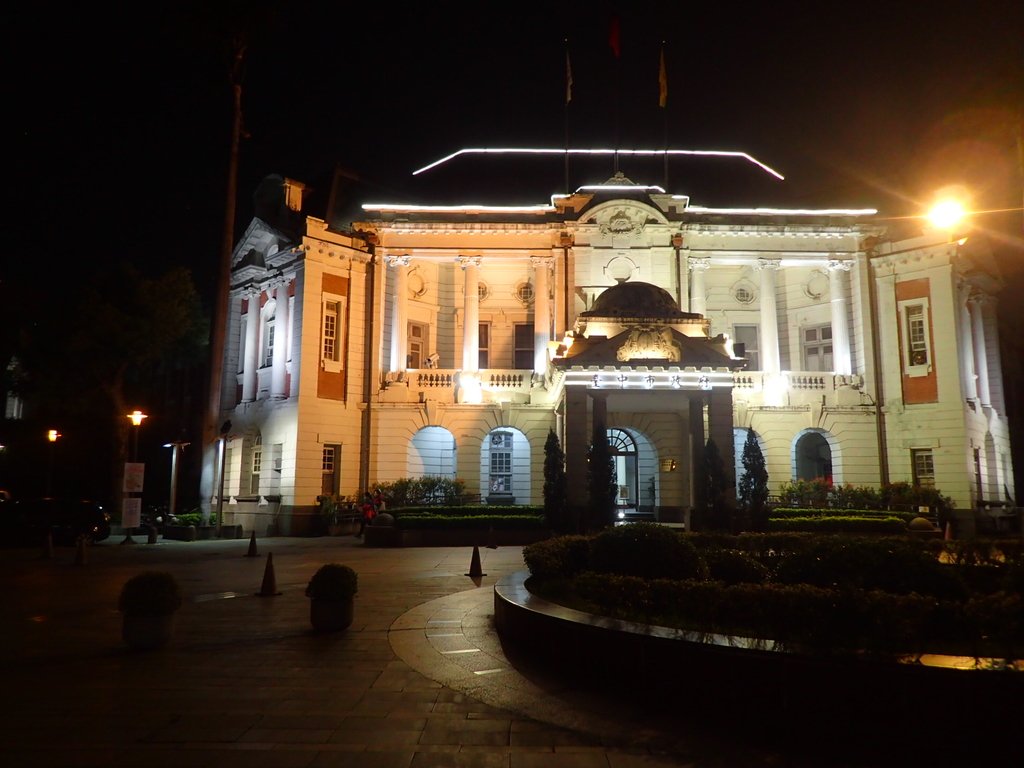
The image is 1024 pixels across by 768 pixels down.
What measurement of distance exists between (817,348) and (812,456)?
16.4 ft

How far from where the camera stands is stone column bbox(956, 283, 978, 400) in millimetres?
31141

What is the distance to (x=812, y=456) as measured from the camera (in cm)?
3525

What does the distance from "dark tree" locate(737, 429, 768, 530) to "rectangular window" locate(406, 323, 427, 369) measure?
17.4m

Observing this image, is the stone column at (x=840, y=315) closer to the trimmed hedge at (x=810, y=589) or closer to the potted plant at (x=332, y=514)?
the trimmed hedge at (x=810, y=589)

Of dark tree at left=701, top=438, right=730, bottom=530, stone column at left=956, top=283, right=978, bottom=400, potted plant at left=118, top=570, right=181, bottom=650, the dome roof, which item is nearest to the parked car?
the dome roof

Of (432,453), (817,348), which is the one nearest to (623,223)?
(817,348)

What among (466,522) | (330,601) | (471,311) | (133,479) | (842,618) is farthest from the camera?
(471,311)

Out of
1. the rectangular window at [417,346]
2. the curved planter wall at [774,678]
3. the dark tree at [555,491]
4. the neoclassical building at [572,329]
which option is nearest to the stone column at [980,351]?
the neoclassical building at [572,329]

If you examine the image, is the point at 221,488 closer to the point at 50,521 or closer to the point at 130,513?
the point at 130,513

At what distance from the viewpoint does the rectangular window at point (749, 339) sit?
1368 inches

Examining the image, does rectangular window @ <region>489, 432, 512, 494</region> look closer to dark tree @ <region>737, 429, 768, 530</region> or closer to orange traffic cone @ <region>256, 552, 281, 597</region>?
dark tree @ <region>737, 429, 768, 530</region>

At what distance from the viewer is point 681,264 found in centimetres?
3312

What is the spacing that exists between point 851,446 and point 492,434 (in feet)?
49.5

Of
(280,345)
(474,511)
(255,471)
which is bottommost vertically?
(474,511)
